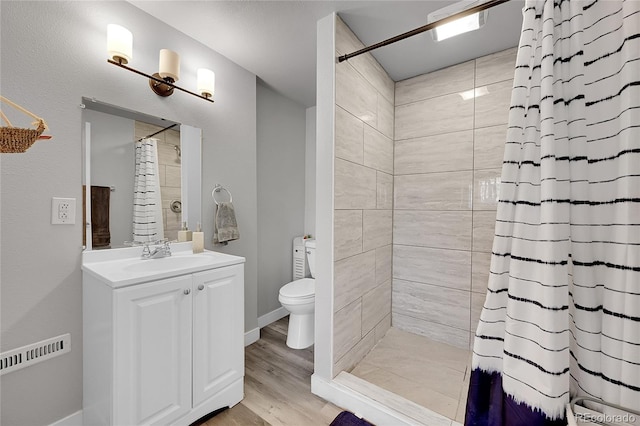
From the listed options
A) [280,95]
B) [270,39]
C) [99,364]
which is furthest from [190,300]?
[280,95]

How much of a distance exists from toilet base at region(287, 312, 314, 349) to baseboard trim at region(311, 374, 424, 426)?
1.73 feet

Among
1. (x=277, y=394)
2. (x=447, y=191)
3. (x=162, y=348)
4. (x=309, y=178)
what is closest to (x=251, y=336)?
(x=277, y=394)

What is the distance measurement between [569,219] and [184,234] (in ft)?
6.81

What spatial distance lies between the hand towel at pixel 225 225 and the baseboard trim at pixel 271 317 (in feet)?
3.27

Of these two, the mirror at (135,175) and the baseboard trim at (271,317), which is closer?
the mirror at (135,175)

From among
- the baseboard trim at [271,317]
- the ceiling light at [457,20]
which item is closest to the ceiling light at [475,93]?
the ceiling light at [457,20]

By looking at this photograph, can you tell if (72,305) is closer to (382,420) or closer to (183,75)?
(183,75)

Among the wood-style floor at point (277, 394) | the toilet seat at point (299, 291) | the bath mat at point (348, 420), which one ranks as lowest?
the wood-style floor at point (277, 394)

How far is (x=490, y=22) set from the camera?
5.41ft

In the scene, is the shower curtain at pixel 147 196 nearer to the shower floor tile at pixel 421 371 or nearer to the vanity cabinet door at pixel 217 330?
the vanity cabinet door at pixel 217 330

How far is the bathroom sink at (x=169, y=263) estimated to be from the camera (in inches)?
58.1

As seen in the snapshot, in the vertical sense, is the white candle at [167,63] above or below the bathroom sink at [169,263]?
above

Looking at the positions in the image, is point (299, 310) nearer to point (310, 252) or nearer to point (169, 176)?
point (310, 252)

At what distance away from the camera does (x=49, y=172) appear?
1291mm
